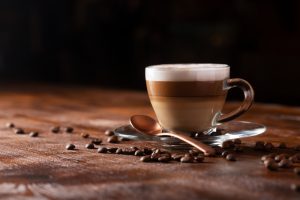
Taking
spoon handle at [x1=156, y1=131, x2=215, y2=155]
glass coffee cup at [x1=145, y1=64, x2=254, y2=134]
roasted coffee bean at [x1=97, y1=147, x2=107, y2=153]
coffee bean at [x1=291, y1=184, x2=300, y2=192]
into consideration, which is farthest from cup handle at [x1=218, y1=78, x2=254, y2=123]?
coffee bean at [x1=291, y1=184, x2=300, y2=192]

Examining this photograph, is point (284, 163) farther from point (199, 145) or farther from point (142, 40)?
point (142, 40)

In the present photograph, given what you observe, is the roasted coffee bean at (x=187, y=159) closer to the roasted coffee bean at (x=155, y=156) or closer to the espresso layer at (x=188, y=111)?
the roasted coffee bean at (x=155, y=156)

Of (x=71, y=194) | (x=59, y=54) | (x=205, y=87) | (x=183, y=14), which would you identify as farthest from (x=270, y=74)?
(x=71, y=194)

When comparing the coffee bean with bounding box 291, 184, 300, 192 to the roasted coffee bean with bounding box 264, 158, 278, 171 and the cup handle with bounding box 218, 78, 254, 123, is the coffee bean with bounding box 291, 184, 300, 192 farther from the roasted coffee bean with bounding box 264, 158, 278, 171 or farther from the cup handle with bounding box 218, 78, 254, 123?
the cup handle with bounding box 218, 78, 254, 123

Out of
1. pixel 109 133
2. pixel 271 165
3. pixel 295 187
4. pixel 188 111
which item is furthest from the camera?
pixel 109 133

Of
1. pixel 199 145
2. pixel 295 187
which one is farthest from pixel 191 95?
pixel 295 187

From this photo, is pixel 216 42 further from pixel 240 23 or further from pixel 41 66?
pixel 41 66

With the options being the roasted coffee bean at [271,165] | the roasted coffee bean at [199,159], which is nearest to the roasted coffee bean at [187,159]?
the roasted coffee bean at [199,159]
